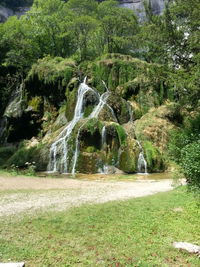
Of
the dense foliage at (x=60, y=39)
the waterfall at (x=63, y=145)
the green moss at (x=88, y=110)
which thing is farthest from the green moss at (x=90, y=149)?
the dense foliage at (x=60, y=39)

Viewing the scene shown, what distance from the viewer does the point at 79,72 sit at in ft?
111

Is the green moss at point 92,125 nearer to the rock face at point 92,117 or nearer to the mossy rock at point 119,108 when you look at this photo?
the rock face at point 92,117

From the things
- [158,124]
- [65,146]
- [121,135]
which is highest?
[158,124]

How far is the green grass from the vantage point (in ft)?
18.9

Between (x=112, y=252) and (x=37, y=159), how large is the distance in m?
19.3

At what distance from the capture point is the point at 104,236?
699cm

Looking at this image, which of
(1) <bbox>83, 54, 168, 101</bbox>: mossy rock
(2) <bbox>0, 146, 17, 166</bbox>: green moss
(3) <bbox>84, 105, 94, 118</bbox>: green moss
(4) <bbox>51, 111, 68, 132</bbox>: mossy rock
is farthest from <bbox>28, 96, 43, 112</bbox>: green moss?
(3) <bbox>84, 105, 94, 118</bbox>: green moss

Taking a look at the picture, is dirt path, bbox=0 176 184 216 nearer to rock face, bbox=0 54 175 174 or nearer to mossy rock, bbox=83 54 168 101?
rock face, bbox=0 54 175 174

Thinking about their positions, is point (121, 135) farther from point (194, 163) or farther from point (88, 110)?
point (194, 163)

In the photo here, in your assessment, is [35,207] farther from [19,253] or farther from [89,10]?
[89,10]

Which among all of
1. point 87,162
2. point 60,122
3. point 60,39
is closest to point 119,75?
point 60,122

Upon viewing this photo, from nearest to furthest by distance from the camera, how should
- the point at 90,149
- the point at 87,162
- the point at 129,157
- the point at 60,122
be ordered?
the point at 129,157 → the point at 87,162 → the point at 90,149 → the point at 60,122

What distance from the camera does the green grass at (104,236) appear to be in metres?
5.77

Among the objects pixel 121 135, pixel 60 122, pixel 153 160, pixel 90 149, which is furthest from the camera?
pixel 60 122
